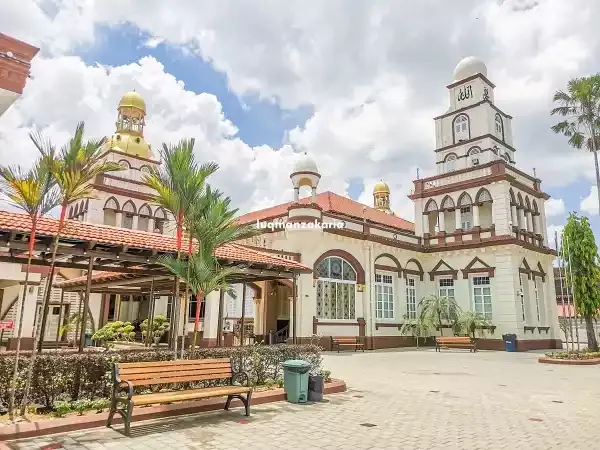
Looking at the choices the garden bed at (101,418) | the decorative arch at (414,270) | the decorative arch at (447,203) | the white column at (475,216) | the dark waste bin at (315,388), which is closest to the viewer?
the garden bed at (101,418)

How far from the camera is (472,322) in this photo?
75.1 ft

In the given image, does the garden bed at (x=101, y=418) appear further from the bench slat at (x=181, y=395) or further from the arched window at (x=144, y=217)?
the arched window at (x=144, y=217)

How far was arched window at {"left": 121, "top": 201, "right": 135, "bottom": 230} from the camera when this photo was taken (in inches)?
1096

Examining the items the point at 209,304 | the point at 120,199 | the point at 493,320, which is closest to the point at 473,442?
the point at 209,304

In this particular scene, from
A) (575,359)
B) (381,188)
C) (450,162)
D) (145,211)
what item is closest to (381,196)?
(381,188)

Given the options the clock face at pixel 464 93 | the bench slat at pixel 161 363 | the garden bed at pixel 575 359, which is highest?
the clock face at pixel 464 93

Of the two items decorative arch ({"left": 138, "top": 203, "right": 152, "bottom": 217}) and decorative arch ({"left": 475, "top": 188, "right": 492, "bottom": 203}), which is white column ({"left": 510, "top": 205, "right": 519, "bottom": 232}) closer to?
decorative arch ({"left": 475, "top": 188, "right": 492, "bottom": 203})

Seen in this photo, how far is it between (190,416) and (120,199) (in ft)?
75.9

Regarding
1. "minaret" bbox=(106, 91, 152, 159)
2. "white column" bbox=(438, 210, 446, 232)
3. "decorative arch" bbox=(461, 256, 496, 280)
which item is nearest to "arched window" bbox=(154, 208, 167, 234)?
"minaret" bbox=(106, 91, 152, 159)

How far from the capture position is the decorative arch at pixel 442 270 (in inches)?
1001

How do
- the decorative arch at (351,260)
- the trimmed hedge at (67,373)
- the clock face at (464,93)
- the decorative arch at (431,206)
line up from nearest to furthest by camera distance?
1. the trimmed hedge at (67,373)
2. the decorative arch at (351,260)
3. the decorative arch at (431,206)
4. the clock face at (464,93)

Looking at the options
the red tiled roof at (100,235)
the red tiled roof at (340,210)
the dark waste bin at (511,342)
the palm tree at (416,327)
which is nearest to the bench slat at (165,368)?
the red tiled roof at (100,235)

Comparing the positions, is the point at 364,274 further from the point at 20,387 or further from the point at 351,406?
the point at 20,387

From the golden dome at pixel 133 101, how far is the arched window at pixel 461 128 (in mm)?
22228
